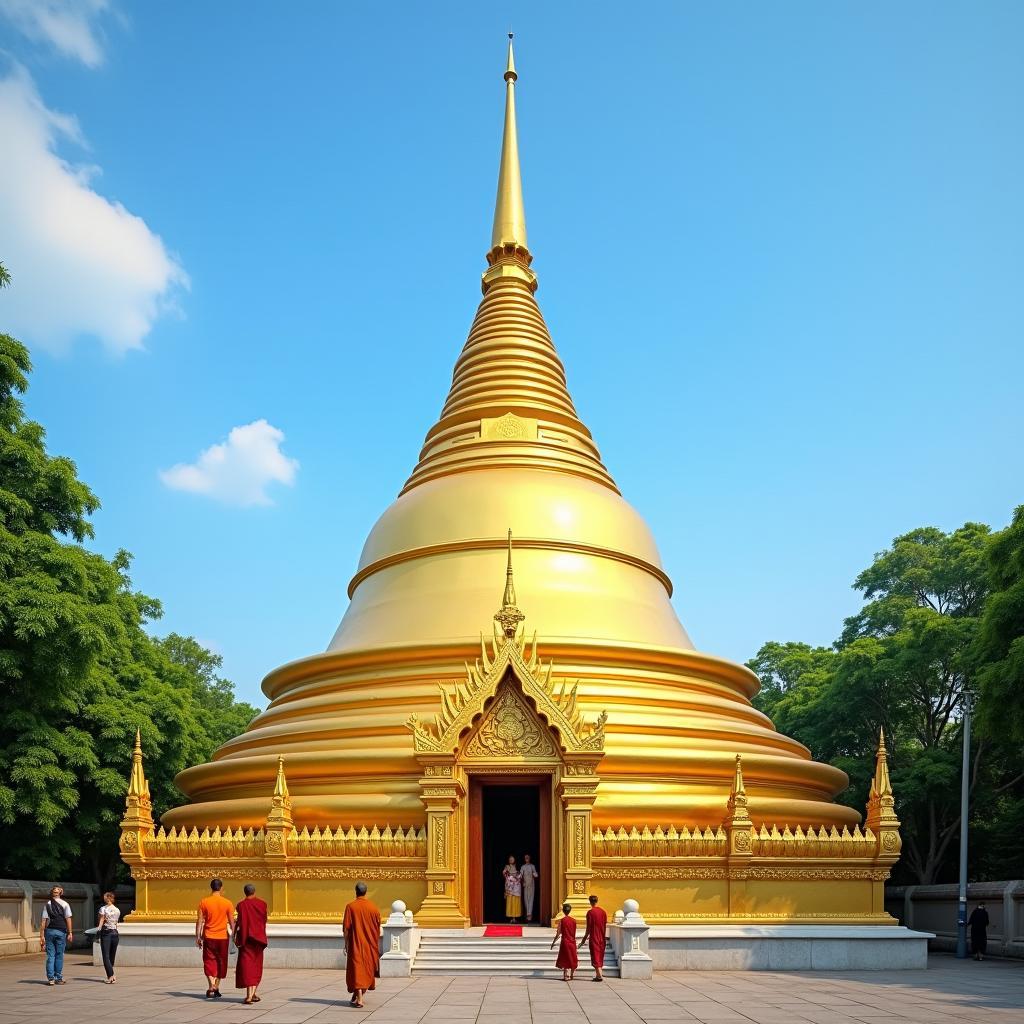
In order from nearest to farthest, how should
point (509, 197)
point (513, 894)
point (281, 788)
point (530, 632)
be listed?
point (281, 788) < point (513, 894) < point (530, 632) < point (509, 197)

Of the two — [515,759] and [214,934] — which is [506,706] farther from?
[214,934]

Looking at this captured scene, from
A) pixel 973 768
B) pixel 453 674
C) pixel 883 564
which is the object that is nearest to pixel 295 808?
pixel 453 674

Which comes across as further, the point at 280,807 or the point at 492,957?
the point at 280,807

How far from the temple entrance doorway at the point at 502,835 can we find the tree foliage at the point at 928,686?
970 cm

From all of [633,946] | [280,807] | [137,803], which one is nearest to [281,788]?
[280,807]

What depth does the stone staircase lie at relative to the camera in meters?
14.7

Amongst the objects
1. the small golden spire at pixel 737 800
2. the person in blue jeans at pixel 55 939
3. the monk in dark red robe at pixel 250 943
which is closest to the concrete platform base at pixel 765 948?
the small golden spire at pixel 737 800

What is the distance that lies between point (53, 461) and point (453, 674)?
35.4 feet

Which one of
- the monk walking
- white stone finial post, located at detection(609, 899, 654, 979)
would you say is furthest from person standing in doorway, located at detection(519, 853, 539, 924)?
the monk walking

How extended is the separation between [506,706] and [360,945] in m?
5.86

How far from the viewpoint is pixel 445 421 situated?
26.7 m

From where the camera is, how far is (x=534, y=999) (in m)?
12.2

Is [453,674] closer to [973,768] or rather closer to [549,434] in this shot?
[549,434]

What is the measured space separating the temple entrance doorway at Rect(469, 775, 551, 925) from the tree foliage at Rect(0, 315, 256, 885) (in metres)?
8.78
